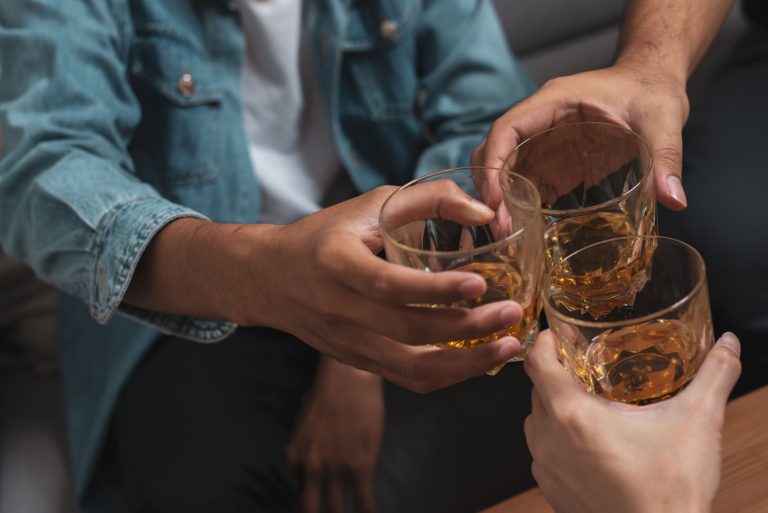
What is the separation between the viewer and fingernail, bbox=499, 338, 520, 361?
0.68m

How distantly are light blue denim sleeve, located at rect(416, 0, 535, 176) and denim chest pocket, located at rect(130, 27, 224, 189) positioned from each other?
0.30 meters

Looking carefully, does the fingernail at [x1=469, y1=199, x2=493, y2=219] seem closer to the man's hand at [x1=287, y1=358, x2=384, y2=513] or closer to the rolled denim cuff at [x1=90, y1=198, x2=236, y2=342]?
the rolled denim cuff at [x1=90, y1=198, x2=236, y2=342]

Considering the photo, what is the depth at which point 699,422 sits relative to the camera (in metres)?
0.62

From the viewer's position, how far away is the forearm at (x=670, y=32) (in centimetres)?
101

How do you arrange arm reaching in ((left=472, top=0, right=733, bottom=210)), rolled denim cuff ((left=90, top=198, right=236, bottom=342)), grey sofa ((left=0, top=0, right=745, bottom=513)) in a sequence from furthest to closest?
1. grey sofa ((left=0, top=0, right=745, bottom=513))
2. rolled denim cuff ((left=90, top=198, right=236, bottom=342))
3. arm reaching in ((left=472, top=0, right=733, bottom=210))

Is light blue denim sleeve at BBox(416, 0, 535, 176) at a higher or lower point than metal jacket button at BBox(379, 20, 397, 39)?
lower

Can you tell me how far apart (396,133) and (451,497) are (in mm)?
528

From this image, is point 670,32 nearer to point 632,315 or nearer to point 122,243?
point 632,315

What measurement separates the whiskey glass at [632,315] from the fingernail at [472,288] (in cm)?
7

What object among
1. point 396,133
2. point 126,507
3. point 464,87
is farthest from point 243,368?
point 464,87

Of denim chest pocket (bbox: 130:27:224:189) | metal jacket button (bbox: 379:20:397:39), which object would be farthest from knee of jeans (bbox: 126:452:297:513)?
metal jacket button (bbox: 379:20:397:39)

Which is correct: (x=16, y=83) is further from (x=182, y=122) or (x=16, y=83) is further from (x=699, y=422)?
(x=699, y=422)

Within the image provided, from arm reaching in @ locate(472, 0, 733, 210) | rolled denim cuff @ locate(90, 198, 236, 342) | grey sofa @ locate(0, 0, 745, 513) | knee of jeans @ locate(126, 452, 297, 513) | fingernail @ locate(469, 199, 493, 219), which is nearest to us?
fingernail @ locate(469, 199, 493, 219)

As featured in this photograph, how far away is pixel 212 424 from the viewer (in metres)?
1.15
